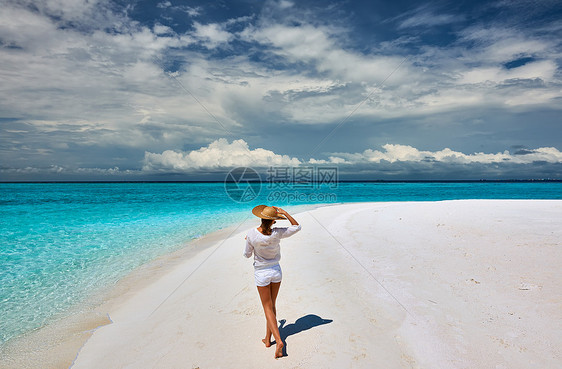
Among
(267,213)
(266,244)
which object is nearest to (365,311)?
(266,244)

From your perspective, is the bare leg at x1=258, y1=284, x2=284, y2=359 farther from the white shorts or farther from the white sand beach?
the white sand beach

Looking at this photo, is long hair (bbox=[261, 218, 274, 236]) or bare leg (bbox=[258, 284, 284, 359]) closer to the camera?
long hair (bbox=[261, 218, 274, 236])

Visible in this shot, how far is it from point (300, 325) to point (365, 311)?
1.30m

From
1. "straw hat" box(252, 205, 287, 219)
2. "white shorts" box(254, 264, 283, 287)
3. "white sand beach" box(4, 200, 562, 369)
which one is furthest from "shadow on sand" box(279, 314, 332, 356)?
"straw hat" box(252, 205, 287, 219)

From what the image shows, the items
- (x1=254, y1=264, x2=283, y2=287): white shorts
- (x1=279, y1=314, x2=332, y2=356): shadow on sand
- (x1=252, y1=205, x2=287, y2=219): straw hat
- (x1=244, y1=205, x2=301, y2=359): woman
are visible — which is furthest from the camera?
(x1=279, y1=314, x2=332, y2=356): shadow on sand

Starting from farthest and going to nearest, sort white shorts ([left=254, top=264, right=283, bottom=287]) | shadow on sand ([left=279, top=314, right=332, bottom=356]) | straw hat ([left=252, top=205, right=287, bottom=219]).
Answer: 1. shadow on sand ([left=279, top=314, right=332, bottom=356])
2. white shorts ([left=254, top=264, right=283, bottom=287])
3. straw hat ([left=252, top=205, right=287, bottom=219])

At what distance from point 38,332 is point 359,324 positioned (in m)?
6.52

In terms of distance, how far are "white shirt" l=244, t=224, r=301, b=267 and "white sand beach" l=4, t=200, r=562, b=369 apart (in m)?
1.43

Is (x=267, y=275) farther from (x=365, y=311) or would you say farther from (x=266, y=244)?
(x=365, y=311)

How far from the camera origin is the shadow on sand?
496 centimetres

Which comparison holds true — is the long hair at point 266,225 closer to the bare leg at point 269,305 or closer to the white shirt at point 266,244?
the white shirt at point 266,244

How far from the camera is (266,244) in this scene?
421 cm

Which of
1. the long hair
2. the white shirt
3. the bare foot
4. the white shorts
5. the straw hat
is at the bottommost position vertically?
the bare foot

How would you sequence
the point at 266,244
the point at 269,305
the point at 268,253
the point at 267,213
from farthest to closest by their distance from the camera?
the point at 269,305
the point at 268,253
the point at 266,244
the point at 267,213
